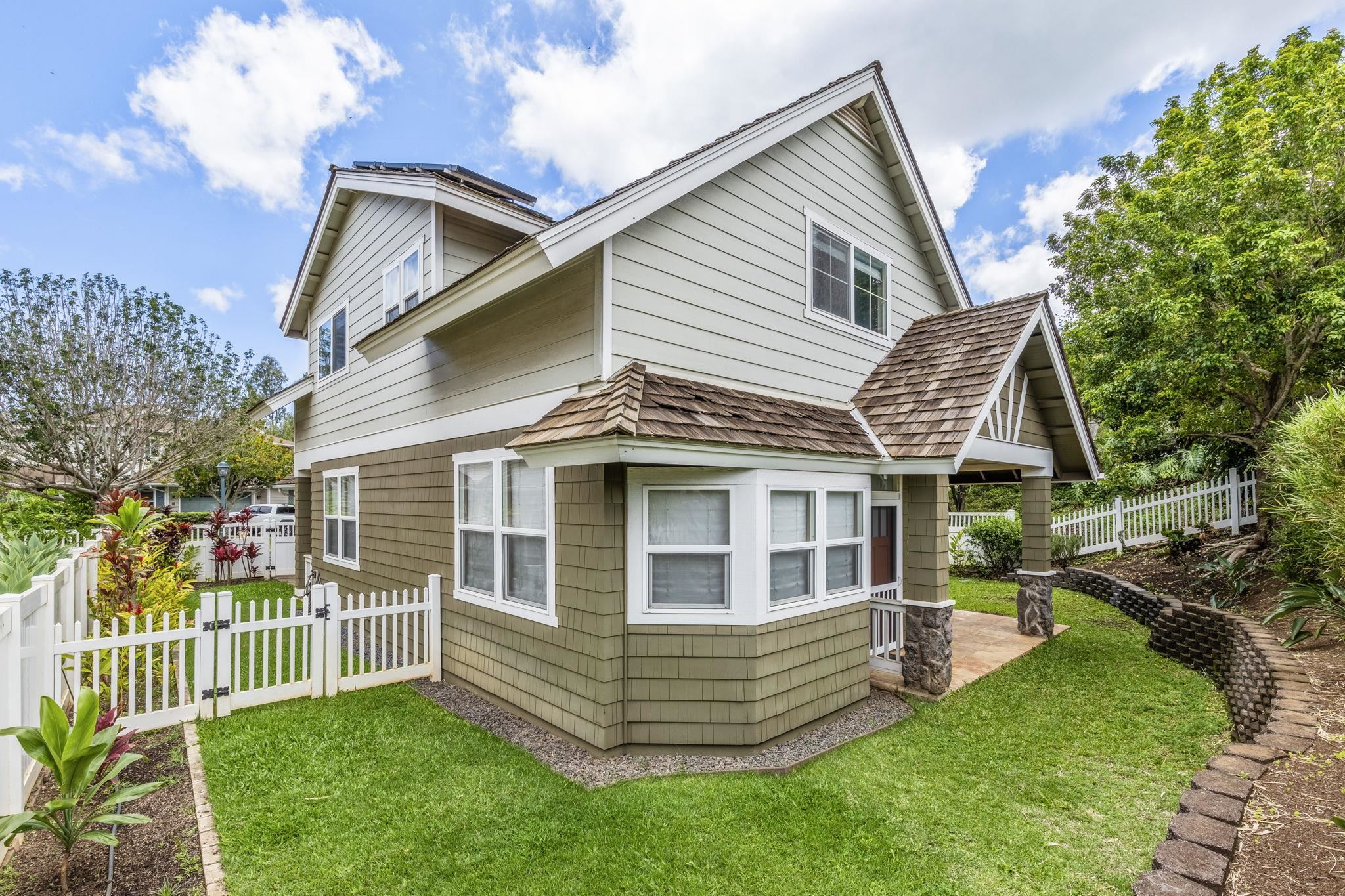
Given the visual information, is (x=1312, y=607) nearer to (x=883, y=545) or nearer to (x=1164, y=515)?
(x=883, y=545)

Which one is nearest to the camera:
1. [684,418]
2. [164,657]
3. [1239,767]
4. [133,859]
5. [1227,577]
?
[133,859]

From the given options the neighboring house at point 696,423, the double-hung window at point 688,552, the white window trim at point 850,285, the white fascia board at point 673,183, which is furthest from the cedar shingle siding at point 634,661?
the white window trim at point 850,285

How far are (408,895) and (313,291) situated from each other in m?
11.7

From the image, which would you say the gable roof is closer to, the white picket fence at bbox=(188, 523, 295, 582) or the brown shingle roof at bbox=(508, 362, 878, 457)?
the brown shingle roof at bbox=(508, 362, 878, 457)

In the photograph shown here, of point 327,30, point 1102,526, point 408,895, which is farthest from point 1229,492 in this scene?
point 327,30

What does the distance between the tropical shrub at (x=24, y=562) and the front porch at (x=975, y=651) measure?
8109 mm

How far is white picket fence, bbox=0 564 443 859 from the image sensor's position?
3812mm

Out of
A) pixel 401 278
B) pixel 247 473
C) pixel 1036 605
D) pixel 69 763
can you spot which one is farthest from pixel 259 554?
pixel 247 473

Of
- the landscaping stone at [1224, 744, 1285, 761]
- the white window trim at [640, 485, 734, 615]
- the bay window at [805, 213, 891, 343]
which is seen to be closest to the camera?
the landscaping stone at [1224, 744, 1285, 761]

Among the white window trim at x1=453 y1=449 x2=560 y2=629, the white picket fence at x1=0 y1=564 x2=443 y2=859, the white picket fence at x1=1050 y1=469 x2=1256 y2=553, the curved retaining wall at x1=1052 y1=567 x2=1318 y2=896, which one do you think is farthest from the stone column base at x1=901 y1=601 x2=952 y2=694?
the white picket fence at x1=1050 y1=469 x2=1256 y2=553

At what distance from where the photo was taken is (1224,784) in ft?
12.3

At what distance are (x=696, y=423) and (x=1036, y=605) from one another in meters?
7.21

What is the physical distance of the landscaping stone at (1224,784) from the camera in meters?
3.66

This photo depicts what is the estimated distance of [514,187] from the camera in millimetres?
8555
